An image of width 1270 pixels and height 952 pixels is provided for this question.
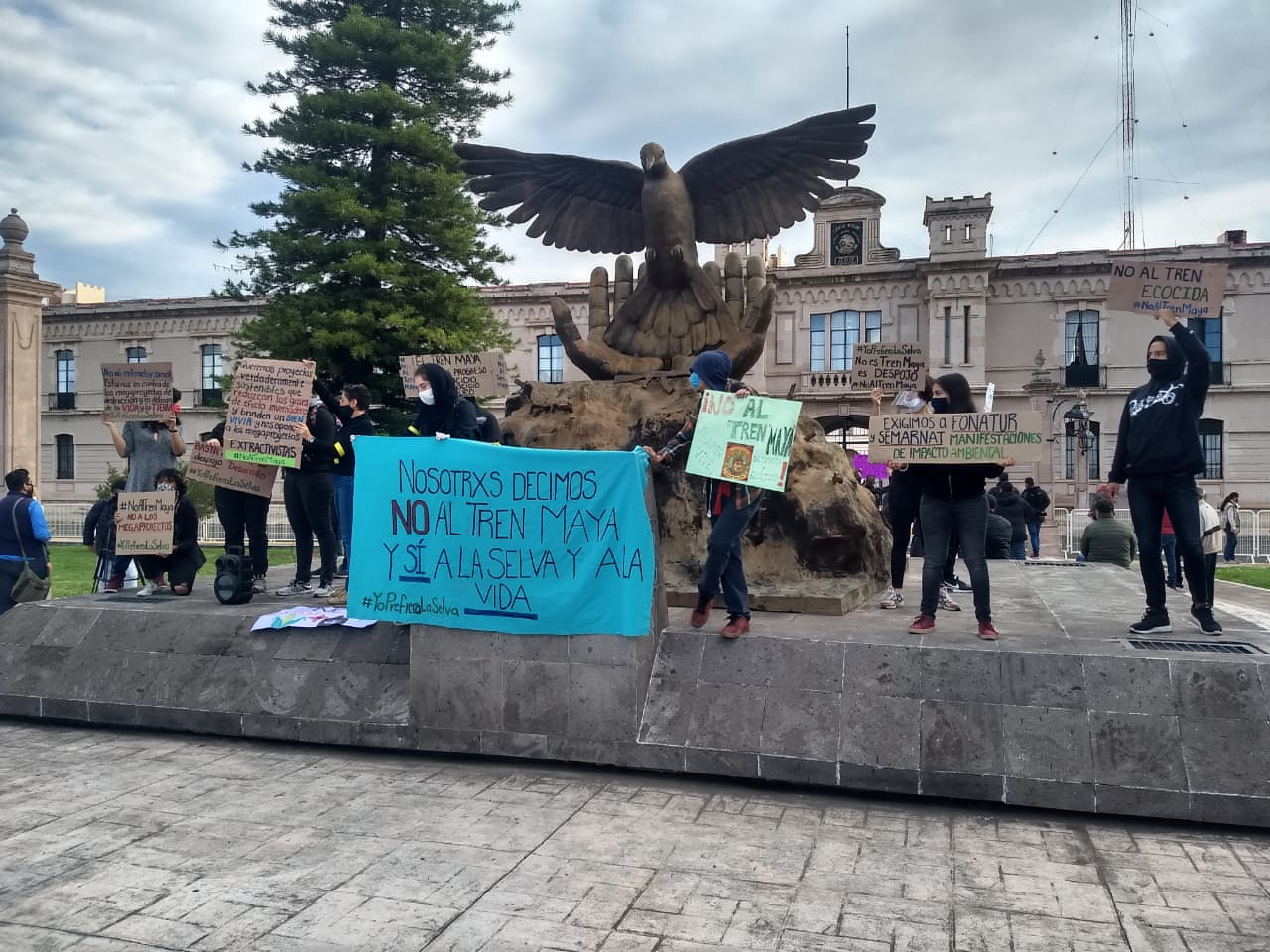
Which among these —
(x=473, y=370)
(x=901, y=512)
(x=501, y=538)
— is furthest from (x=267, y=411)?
(x=901, y=512)

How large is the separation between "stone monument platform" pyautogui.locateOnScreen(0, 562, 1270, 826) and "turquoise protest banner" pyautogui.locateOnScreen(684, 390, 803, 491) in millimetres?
923

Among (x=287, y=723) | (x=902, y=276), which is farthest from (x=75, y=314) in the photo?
(x=287, y=723)

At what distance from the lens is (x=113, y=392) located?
8.05 meters

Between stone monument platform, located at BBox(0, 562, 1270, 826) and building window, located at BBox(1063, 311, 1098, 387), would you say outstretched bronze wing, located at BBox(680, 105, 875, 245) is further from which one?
building window, located at BBox(1063, 311, 1098, 387)

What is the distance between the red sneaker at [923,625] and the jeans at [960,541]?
0.11 ft

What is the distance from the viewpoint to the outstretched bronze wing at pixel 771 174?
8445 mm

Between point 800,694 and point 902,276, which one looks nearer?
point 800,694

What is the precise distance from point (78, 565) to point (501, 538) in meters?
16.0

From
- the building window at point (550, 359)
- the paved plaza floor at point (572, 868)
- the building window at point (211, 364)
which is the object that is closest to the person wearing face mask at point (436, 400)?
the paved plaza floor at point (572, 868)

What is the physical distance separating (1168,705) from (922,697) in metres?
1.12

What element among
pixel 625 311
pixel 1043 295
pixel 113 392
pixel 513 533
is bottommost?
pixel 513 533

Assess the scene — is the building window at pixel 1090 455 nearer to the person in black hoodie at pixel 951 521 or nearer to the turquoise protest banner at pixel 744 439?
the person in black hoodie at pixel 951 521

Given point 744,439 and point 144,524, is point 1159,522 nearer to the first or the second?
point 744,439

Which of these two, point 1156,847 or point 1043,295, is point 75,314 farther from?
point 1156,847
